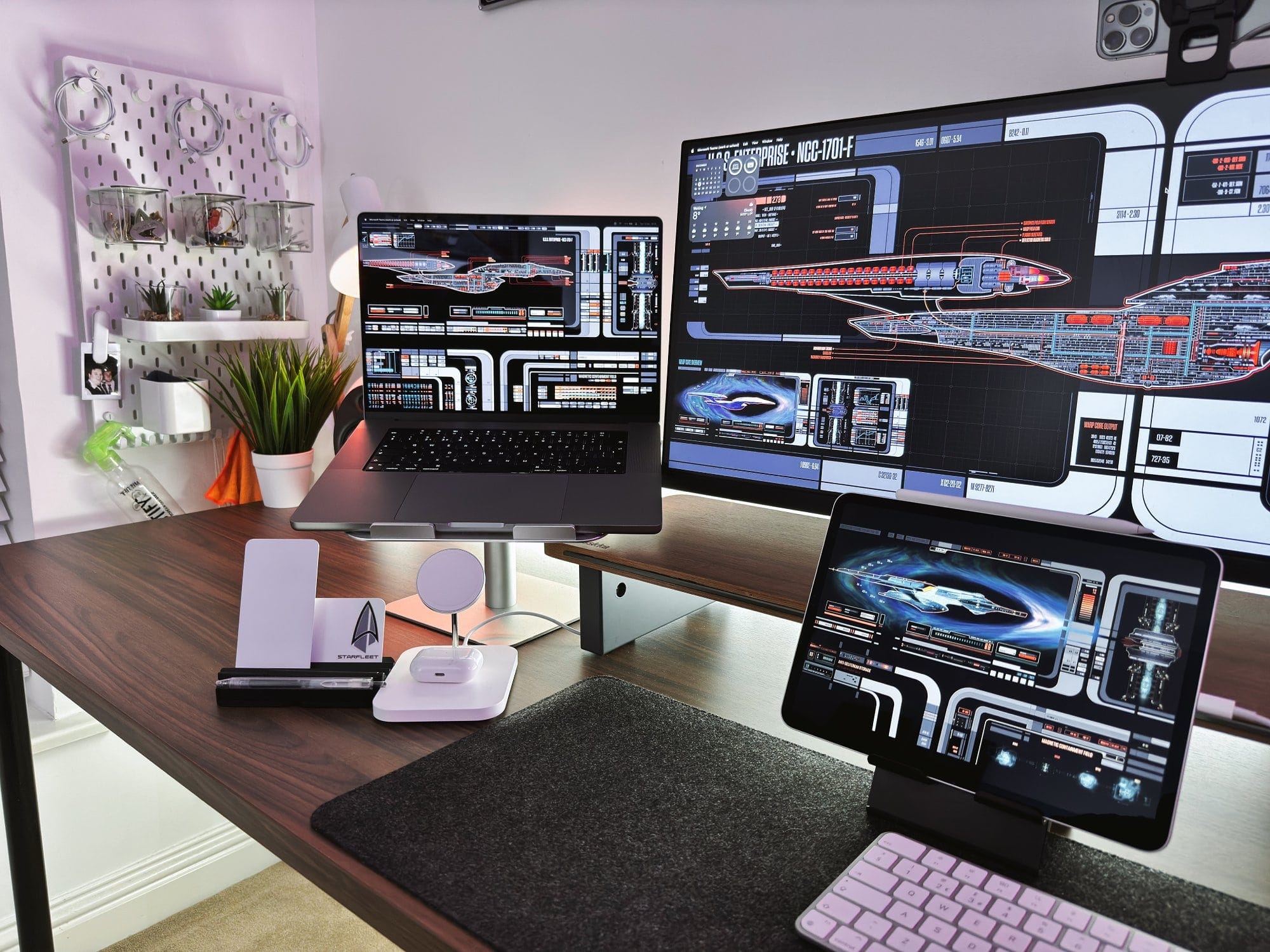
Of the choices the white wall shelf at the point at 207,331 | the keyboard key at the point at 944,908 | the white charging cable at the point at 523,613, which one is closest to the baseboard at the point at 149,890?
the white wall shelf at the point at 207,331

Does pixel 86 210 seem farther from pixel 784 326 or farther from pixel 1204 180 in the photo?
pixel 1204 180

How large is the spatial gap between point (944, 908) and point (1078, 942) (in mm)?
72

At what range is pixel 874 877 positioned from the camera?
540 mm

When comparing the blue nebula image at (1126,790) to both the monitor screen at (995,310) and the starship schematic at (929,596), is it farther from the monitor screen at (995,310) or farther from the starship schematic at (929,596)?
the monitor screen at (995,310)

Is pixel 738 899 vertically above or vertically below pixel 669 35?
below

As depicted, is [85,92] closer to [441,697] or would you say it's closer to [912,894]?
[441,697]

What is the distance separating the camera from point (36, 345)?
1.55 metres

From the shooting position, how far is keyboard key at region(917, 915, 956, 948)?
49 centimetres

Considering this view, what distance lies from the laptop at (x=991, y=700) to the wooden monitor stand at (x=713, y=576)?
0.42ft

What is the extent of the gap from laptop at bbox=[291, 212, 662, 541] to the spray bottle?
828mm

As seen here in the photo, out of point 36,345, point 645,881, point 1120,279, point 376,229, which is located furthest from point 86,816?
point 1120,279

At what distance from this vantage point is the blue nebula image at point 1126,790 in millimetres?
536

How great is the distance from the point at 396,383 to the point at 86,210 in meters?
0.93

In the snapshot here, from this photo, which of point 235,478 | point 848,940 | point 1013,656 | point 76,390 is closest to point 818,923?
point 848,940
